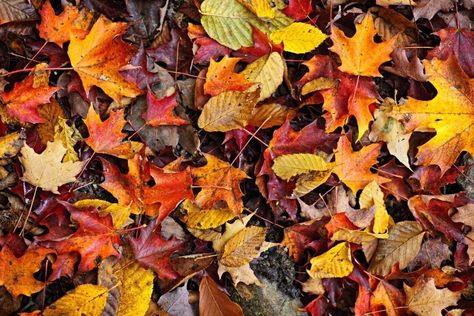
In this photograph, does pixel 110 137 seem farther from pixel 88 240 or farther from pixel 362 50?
pixel 362 50

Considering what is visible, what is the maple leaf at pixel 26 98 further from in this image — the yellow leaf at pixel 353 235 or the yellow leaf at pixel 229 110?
the yellow leaf at pixel 353 235

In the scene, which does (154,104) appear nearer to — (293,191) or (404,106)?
(293,191)

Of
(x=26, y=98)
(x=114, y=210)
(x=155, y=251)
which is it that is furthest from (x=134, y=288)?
(x=26, y=98)

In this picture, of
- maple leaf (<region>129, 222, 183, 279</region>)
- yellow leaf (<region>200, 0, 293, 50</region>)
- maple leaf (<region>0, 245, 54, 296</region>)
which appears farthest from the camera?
yellow leaf (<region>200, 0, 293, 50</region>)

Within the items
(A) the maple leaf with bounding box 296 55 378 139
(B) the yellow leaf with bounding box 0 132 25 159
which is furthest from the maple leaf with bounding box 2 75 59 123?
(A) the maple leaf with bounding box 296 55 378 139

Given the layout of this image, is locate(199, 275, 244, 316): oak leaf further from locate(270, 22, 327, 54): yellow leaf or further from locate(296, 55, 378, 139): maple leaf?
locate(270, 22, 327, 54): yellow leaf

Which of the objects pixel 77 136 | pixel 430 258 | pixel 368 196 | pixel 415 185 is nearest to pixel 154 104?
pixel 77 136
